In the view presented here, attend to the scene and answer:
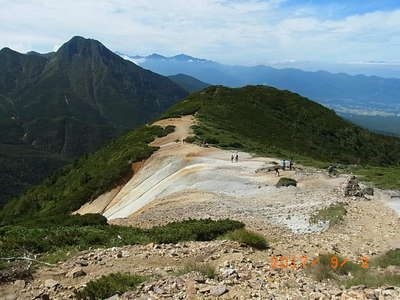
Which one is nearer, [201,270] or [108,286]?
[108,286]

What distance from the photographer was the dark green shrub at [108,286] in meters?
9.26

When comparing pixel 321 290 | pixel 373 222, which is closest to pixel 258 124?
pixel 373 222

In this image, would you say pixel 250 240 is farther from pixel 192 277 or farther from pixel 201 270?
pixel 192 277

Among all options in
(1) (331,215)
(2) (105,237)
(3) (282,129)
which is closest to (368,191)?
(1) (331,215)

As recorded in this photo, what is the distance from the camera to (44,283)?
33.8ft

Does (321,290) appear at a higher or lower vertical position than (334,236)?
higher

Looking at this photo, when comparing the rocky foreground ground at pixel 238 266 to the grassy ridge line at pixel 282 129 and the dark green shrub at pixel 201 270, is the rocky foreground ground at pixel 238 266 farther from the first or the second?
the grassy ridge line at pixel 282 129

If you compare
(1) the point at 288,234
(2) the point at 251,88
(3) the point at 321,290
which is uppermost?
(2) the point at 251,88

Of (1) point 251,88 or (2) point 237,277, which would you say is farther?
(1) point 251,88

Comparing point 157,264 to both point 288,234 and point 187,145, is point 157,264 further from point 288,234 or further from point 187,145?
point 187,145

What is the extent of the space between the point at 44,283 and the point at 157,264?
133 inches

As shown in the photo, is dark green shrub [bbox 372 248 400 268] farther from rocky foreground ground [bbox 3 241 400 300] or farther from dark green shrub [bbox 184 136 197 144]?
dark green shrub [bbox 184 136 197 144]
